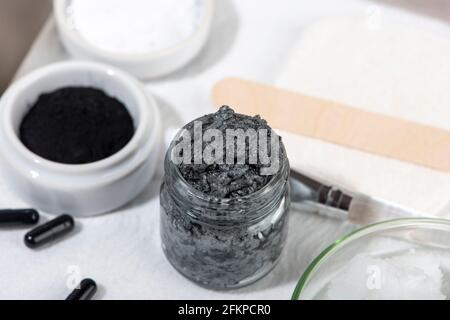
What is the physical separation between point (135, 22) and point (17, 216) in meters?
0.27

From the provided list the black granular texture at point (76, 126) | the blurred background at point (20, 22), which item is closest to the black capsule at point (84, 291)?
the black granular texture at point (76, 126)

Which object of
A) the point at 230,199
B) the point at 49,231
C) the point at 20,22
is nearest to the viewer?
the point at 230,199

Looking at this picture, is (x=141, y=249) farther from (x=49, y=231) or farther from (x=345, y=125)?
(x=345, y=125)

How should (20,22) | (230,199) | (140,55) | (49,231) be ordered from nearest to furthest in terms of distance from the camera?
(230,199) → (49,231) → (140,55) → (20,22)

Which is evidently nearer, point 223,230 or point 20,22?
point 223,230

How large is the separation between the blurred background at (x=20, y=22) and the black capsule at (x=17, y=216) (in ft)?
1.26

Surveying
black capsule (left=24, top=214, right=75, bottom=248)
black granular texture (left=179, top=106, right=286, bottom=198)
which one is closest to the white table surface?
black capsule (left=24, top=214, right=75, bottom=248)

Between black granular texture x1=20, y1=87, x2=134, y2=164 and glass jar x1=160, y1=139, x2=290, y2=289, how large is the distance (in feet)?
0.32

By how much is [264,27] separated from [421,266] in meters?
0.37

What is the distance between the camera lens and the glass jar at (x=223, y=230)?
62cm

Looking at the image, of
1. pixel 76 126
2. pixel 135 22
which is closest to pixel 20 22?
pixel 135 22

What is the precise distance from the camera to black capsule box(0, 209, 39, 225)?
724 mm

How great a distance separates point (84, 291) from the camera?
2.24ft

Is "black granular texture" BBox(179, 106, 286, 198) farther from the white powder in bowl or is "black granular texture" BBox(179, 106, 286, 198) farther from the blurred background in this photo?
the blurred background
